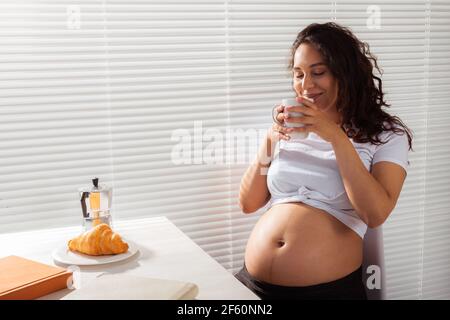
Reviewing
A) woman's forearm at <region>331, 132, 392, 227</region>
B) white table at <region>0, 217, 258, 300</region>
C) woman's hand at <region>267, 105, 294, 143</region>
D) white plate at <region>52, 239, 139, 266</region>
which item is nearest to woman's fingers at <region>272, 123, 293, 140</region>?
woman's hand at <region>267, 105, 294, 143</region>

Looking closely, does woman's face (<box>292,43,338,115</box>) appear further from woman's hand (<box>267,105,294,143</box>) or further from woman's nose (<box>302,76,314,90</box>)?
woman's hand (<box>267,105,294,143</box>)

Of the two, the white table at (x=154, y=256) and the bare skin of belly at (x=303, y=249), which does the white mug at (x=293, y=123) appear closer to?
the bare skin of belly at (x=303, y=249)

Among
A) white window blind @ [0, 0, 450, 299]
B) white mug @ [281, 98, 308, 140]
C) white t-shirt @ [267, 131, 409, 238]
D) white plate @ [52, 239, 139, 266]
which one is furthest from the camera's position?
white window blind @ [0, 0, 450, 299]

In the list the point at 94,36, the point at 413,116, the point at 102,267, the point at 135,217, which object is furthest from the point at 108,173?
the point at 413,116

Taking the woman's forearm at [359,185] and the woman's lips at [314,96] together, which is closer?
the woman's forearm at [359,185]

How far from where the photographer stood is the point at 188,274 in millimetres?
1152

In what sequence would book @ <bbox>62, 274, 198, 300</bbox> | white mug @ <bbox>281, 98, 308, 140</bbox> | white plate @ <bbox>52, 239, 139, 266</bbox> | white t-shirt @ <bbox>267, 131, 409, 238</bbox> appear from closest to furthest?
book @ <bbox>62, 274, 198, 300</bbox>, white plate @ <bbox>52, 239, 139, 266</bbox>, white mug @ <bbox>281, 98, 308, 140</bbox>, white t-shirt @ <bbox>267, 131, 409, 238</bbox>

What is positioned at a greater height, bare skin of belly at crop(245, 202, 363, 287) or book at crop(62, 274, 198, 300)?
book at crop(62, 274, 198, 300)

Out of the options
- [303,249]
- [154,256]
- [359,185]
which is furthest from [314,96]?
[154,256]

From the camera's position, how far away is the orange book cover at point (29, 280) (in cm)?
99

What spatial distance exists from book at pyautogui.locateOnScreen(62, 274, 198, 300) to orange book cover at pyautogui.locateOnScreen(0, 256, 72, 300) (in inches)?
1.9

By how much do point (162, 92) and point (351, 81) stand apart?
61 cm

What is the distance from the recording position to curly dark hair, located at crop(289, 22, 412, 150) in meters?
1.57

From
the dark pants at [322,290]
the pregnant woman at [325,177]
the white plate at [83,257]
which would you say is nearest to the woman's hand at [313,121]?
the pregnant woman at [325,177]
